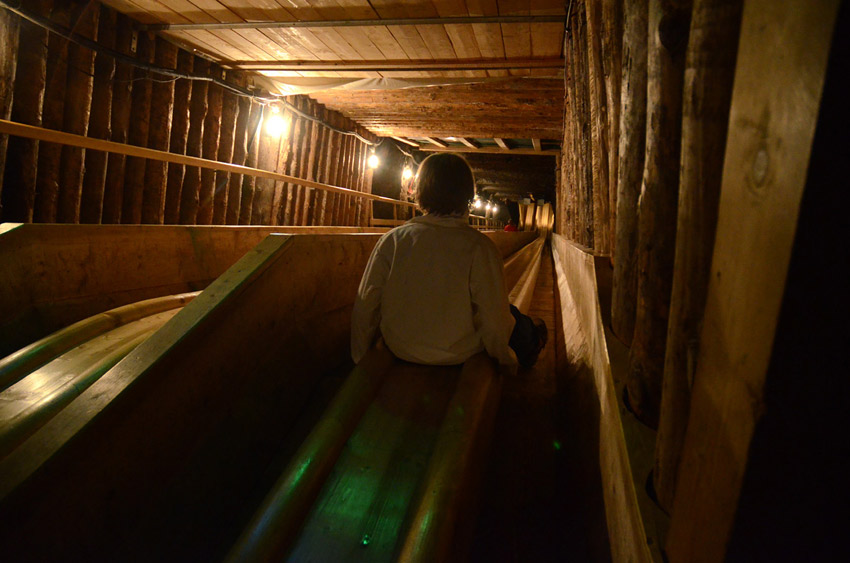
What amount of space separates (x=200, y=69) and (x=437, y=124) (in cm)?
477

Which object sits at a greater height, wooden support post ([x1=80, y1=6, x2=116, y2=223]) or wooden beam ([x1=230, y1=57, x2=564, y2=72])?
wooden beam ([x1=230, y1=57, x2=564, y2=72])

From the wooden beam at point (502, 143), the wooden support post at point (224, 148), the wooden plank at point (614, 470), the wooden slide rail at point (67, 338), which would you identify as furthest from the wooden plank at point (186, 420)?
the wooden beam at point (502, 143)

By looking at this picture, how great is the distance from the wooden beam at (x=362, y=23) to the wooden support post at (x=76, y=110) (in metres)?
0.74

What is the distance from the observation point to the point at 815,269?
522 mm

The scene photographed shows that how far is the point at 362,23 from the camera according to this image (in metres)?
4.89

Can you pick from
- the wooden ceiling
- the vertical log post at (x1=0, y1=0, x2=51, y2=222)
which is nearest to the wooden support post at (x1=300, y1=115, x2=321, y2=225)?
the wooden ceiling

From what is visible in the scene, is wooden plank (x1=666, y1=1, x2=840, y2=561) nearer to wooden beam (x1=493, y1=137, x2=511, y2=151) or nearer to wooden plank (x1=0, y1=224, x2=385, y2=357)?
wooden plank (x1=0, y1=224, x2=385, y2=357)

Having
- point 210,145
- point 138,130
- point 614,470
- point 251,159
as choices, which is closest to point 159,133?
point 138,130

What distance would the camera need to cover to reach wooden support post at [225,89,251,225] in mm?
6910

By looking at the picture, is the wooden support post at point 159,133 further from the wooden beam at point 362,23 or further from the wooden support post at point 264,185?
the wooden support post at point 264,185

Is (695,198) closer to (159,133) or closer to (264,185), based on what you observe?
(159,133)

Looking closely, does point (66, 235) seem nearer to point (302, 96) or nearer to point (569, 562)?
point (569, 562)

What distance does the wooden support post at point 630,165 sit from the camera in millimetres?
1567

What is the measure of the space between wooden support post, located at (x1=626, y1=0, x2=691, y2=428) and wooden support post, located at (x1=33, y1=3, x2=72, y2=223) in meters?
5.66
